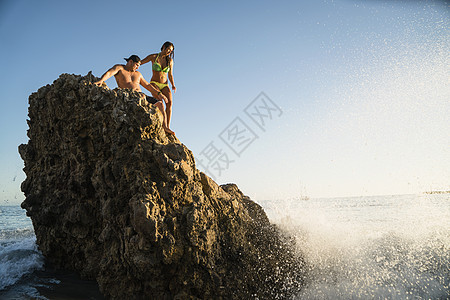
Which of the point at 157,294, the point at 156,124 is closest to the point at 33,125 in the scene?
the point at 156,124

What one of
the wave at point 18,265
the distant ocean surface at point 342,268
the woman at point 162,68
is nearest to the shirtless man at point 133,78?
the woman at point 162,68

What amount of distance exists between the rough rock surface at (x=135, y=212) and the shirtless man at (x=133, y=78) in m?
0.57

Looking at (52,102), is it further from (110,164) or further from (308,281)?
(308,281)

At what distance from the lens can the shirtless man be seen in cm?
474

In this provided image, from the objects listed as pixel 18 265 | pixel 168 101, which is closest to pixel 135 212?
pixel 168 101

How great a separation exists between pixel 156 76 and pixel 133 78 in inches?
22.7

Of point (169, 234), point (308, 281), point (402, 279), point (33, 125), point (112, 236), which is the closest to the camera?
point (169, 234)

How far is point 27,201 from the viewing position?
15.6ft

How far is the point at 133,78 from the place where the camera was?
498 centimetres

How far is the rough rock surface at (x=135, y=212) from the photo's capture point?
3.44 meters

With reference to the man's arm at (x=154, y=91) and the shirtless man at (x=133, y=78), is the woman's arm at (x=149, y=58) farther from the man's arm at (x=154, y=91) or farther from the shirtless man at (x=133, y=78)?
the man's arm at (x=154, y=91)

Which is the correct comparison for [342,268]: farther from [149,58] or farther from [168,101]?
[149,58]

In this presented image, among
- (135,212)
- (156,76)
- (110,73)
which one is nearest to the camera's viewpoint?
(135,212)

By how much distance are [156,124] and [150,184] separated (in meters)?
1.05
